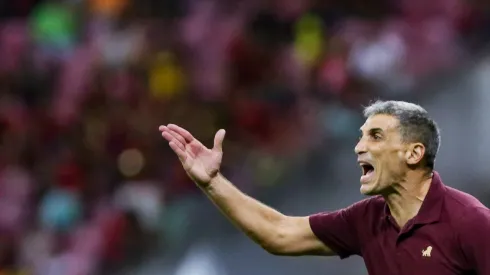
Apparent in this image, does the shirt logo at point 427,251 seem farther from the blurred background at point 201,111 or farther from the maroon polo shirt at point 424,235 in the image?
the blurred background at point 201,111

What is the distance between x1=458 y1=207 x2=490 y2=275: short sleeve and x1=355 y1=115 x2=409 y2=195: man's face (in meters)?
0.36

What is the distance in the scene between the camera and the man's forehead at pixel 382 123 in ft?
14.7

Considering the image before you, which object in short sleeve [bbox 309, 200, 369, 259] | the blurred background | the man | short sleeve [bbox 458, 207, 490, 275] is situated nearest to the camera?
short sleeve [bbox 458, 207, 490, 275]

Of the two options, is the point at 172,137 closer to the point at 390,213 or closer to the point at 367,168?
the point at 367,168

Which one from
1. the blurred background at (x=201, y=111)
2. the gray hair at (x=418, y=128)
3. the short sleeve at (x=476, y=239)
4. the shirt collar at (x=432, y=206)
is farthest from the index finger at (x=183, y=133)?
the blurred background at (x=201, y=111)

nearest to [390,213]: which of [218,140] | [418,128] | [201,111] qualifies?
[418,128]

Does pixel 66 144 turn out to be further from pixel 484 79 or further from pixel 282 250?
pixel 282 250

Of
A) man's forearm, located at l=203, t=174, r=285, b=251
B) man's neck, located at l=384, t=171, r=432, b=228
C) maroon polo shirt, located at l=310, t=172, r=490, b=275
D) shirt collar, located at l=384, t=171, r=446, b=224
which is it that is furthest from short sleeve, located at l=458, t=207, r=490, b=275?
man's forearm, located at l=203, t=174, r=285, b=251

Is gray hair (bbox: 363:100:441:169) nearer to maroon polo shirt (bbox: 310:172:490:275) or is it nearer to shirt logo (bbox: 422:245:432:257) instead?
maroon polo shirt (bbox: 310:172:490:275)

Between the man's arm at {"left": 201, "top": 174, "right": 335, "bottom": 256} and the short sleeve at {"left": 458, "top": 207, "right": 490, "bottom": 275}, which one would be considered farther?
the man's arm at {"left": 201, "top": 174, "right": 335, "bottom": 256}

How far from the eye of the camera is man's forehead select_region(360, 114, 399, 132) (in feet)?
14.7

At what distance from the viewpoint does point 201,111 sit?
9305mm

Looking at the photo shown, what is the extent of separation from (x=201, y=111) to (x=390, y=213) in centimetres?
492

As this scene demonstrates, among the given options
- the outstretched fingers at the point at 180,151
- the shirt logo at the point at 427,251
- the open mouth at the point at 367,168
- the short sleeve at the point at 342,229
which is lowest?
the shirt logo at the point at 427,251
